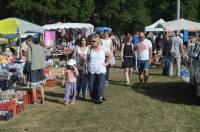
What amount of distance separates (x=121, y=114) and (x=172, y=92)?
3884mm

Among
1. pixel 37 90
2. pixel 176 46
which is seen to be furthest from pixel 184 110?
pixel 176 46

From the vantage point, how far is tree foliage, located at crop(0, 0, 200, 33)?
47.7 meters

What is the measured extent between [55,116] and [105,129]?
194 centimetres

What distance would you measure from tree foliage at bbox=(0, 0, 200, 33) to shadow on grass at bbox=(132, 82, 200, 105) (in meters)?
31.7

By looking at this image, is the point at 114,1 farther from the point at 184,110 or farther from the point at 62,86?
the point at 184,110

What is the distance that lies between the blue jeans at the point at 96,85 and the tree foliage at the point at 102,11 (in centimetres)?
3447

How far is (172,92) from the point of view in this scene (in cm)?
1491

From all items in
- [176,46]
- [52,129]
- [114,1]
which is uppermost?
[114,1]

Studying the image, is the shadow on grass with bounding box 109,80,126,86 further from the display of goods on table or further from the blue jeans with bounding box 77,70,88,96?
the display of goods on table

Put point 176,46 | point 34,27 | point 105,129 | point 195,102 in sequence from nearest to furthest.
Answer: point 105,129 → point 195,102 → point 176,46 → point 34,27

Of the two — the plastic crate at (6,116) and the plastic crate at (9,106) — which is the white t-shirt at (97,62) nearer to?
the plastic crate at (9,106)

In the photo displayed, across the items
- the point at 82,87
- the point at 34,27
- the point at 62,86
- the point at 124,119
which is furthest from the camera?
the point at 34,27

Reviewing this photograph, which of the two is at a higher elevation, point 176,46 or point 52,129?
point 176,46

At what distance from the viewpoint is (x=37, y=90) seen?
14.1m
